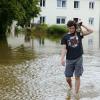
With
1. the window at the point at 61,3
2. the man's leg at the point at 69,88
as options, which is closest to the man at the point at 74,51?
the man's leg at the point at 69,88

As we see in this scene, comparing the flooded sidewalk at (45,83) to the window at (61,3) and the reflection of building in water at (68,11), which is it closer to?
the reflection of building in water at (68,11)

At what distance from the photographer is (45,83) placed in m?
14.6

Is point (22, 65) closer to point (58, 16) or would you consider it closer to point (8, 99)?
point (8, 99)

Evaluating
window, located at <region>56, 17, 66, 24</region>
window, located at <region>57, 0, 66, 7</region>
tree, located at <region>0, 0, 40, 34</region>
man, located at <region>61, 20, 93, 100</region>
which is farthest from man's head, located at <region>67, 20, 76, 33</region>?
window, located at <region>57, 0, 66, 7</region>

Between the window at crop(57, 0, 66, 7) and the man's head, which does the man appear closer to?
the man's head

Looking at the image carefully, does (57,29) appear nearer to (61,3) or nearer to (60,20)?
(60,20)

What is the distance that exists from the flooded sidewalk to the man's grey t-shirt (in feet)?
3.72

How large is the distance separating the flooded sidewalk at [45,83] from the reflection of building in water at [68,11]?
49481 mm

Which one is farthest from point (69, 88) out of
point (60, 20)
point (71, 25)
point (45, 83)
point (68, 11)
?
point (68, 11)

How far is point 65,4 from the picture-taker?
233ft

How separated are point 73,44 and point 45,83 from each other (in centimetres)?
298

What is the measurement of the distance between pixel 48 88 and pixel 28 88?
1.93 feet

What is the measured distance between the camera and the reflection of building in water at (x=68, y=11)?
70.0m

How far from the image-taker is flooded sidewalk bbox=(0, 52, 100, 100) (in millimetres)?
12297
